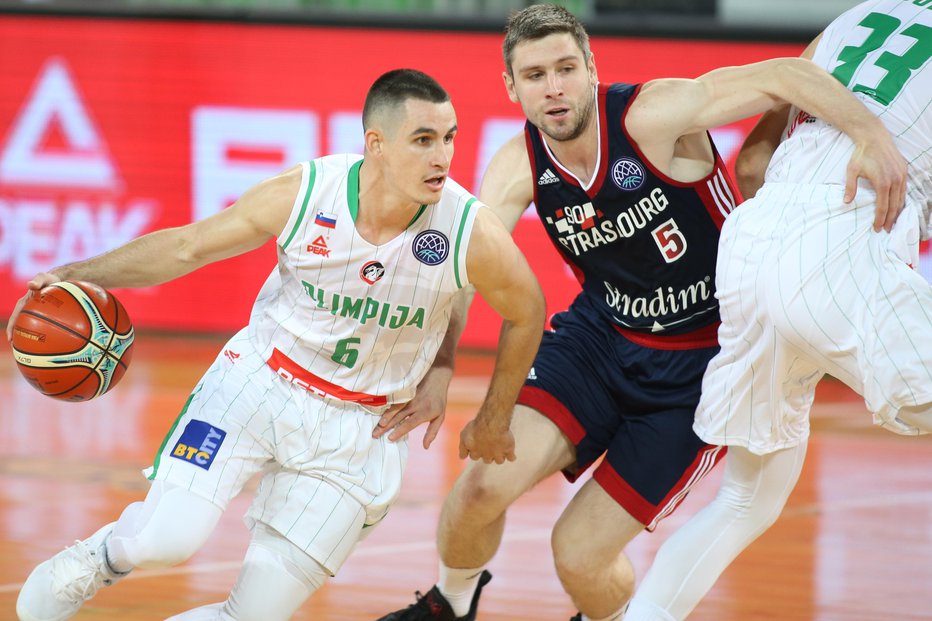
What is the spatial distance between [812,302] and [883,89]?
0.75m

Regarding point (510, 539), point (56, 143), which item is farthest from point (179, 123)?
point (510, 539)

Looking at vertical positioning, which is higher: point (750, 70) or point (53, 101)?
point (750, 70)

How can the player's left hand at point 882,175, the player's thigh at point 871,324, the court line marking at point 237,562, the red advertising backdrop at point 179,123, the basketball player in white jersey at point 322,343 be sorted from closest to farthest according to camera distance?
the player's thigh at point 871,324 → the player's left hand at point 882,175 → the basketball player in white jersey at point 322,343 → the court line marking at point 237,562 → the red advertising backdrop at point 179,123

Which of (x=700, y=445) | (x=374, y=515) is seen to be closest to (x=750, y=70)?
(x=700, y=445)

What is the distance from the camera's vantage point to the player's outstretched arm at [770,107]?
3.91 metres

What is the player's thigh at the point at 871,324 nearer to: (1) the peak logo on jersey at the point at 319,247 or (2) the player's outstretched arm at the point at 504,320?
(2) the player's outstretched arm at the point at 504,320

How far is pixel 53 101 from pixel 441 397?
9.02 metres

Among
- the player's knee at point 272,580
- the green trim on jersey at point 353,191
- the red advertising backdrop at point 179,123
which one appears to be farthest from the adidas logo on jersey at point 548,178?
the red advertising backdrop at point 179,123

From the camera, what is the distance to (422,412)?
4.60m

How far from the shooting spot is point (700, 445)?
4805mm

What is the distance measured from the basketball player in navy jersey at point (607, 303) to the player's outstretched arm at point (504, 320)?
0.22m

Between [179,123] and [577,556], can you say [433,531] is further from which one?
[179,123]

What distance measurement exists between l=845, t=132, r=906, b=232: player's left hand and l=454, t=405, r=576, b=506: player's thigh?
4.80ft

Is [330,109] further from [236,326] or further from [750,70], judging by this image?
[750,70]
